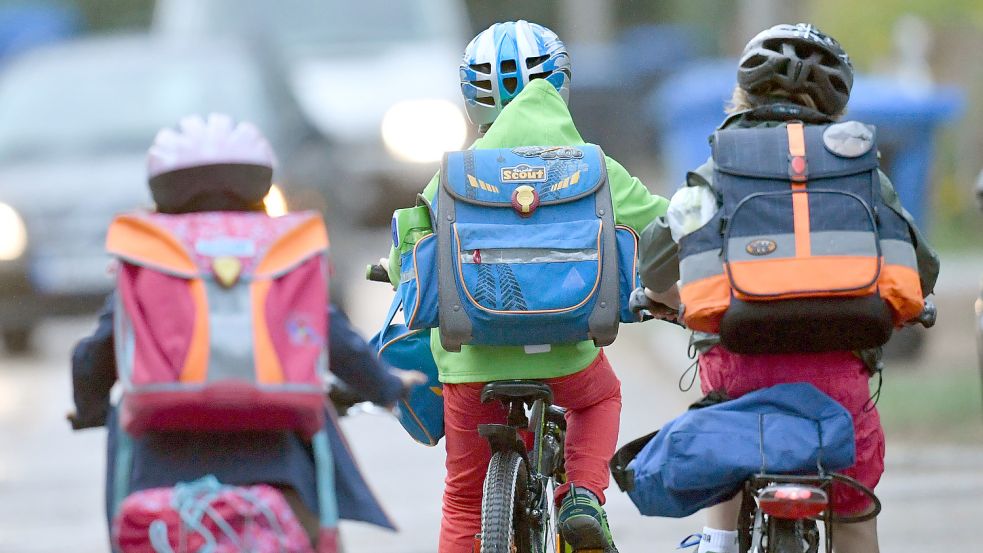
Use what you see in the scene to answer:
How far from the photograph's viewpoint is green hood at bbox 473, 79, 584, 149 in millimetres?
5289

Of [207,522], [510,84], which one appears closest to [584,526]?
[510,84]

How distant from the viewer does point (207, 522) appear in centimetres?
417

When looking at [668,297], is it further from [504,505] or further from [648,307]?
[504,505]

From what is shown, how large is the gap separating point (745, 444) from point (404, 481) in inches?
203

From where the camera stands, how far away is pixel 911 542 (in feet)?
26.1

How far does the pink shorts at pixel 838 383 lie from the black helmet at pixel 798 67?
63cm

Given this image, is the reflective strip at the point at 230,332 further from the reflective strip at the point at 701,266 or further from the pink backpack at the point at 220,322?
the reflective strip at the point at 701,266

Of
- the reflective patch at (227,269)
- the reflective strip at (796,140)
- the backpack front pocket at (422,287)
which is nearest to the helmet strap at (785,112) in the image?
the reflective strip at (796,140)

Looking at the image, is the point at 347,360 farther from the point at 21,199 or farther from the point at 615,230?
the point at 21,199

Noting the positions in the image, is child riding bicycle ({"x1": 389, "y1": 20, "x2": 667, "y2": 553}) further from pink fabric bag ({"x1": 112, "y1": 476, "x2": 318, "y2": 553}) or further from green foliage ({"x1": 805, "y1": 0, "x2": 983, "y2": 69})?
green foliage ({"x1": 805, "y1": 0, "x2": 983, "y2": 69})

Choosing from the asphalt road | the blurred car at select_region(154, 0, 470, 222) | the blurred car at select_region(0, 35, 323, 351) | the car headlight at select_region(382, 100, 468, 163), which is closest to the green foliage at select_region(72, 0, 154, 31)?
the blurred car at select_region(154, 0, 470, 222)

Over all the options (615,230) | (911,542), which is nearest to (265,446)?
(615,230)

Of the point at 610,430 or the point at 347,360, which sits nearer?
the point at 347,360

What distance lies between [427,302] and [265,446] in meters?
0.89
